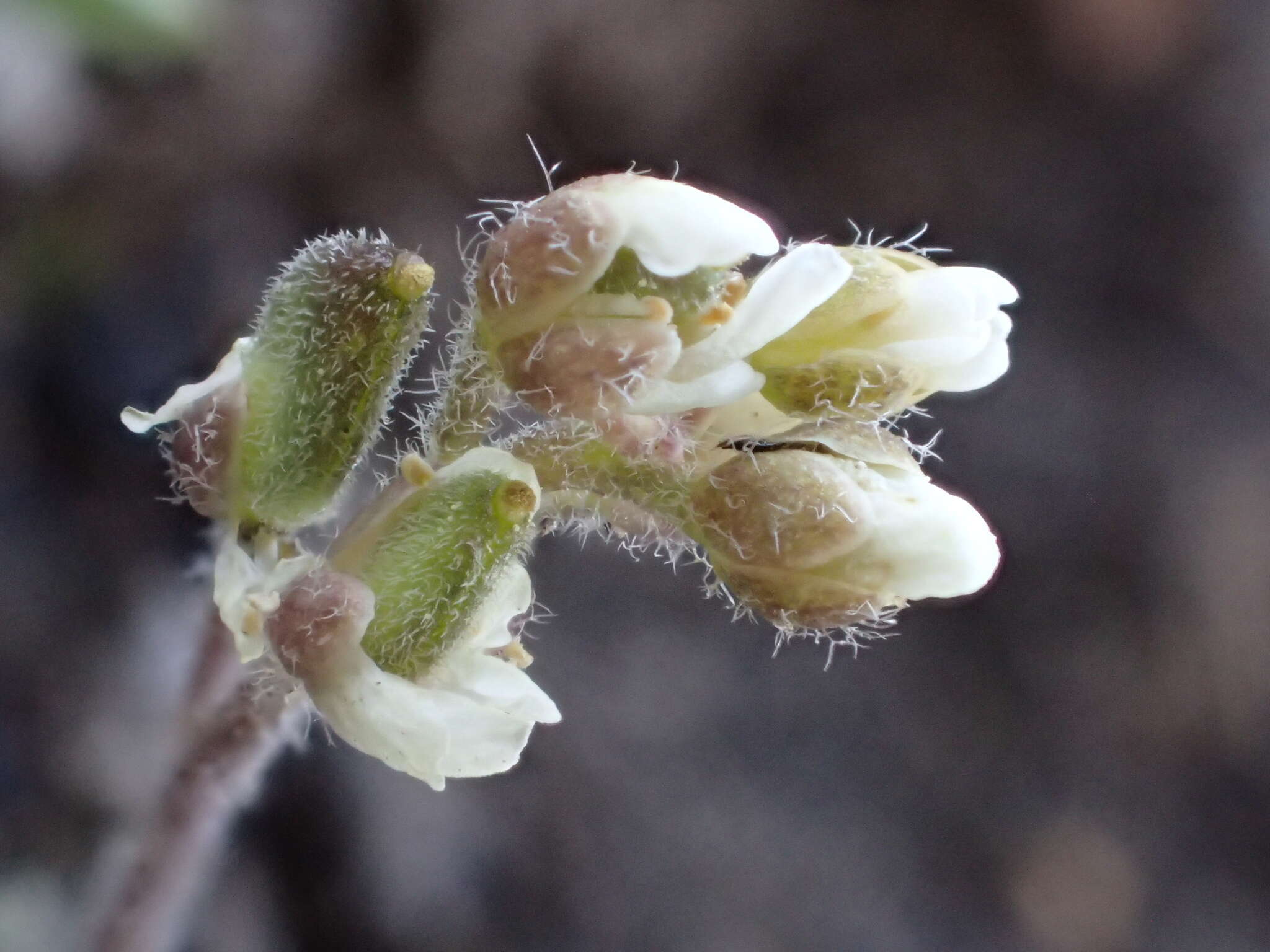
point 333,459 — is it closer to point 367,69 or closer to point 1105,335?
point 367,69

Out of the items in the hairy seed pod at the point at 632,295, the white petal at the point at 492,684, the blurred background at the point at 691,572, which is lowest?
the blurred background at the point at 691,572

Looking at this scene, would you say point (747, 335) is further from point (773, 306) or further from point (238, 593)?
point (238, 593)

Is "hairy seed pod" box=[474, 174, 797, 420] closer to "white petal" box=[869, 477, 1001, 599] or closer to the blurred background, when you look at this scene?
"white petal" box=[869, 477, 1001, 599]

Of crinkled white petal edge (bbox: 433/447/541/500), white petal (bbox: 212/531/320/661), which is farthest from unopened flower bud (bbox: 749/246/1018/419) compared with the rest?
white petal (bbox: 212/531/320/661)

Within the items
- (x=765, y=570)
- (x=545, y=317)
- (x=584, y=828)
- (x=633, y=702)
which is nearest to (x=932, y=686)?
(x=633, y=702)

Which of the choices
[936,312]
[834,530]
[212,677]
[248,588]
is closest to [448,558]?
[248,588]

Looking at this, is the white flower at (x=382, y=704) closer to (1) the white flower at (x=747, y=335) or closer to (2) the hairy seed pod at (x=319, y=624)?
(2) the hairy seed pod at (x=319, y=624)

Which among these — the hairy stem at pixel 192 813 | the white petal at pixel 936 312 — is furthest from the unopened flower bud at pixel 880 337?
the hairy stem at pixel 192 813
